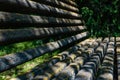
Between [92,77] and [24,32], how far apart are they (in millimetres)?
817

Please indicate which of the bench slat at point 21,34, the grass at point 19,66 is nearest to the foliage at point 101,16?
the grass at point 19,66

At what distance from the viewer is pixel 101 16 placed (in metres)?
7.27

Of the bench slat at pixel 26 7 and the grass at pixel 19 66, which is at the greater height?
the bench slat at pixel 26 7

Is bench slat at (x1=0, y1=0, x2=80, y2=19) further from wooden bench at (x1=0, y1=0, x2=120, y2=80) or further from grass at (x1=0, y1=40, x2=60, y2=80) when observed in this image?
grass at (x1=0, y1=40, x2=60, y2=80)

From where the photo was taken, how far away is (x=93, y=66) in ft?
9.34

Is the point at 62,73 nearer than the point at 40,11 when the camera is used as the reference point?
Yes

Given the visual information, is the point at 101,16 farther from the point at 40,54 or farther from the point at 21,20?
the point at 21,20

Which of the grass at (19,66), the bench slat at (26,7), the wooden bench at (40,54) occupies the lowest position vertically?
the grass at (19,66)

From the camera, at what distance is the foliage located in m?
7.09

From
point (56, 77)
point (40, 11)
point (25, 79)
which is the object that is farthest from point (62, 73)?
point (40, 11)

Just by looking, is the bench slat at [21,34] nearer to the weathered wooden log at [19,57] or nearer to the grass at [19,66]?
the weathered wooden log at [19,57]

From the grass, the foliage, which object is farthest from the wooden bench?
the foliage

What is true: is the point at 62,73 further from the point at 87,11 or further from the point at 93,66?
the point at 87,11

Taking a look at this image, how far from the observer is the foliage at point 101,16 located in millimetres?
7090
